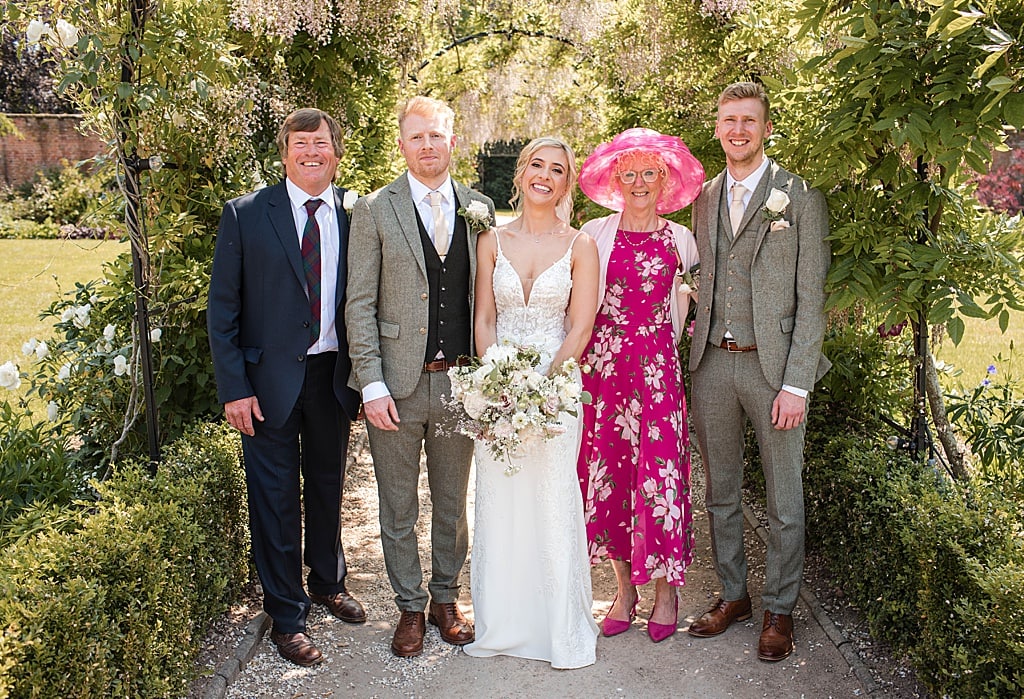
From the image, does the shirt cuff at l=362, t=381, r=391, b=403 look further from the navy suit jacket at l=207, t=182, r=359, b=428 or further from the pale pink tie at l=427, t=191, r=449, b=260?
the pale pink tie at l=427, t=191, r=449, b=260

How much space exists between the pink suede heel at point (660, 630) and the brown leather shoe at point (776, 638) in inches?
14.4

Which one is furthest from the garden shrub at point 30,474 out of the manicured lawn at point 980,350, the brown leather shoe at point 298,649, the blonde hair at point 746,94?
the manicured lawn at point 980,350

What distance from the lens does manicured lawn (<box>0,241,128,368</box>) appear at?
30.1 feet

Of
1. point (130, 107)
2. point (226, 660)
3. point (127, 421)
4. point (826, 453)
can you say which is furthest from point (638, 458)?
point (130, 107)

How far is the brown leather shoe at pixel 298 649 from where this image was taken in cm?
374

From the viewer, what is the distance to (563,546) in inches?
146

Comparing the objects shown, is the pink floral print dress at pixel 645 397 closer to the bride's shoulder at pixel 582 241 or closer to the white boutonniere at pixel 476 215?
the bride's shoulder at pixel 582 241

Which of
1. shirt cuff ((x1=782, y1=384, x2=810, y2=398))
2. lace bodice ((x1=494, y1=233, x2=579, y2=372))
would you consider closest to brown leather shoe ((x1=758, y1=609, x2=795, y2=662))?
shirt cuff ((x1=782, y1=384, x2=810, y2=398))

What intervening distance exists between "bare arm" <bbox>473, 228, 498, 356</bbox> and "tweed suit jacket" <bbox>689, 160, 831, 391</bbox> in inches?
39.2

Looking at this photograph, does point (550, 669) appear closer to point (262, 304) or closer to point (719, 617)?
point (719, 617)

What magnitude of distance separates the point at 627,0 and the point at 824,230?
164 inches

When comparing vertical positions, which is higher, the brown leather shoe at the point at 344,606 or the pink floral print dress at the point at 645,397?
the pink floral print dress at the point at 645,397

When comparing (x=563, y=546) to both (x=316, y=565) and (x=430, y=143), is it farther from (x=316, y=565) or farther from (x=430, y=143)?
(x=430, y=143)

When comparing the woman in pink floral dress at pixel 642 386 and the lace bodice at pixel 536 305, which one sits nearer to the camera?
the lace bodice at pixel 536 305
